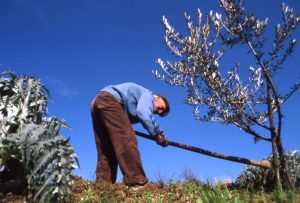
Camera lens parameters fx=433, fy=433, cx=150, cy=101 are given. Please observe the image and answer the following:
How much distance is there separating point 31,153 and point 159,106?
3.88 m

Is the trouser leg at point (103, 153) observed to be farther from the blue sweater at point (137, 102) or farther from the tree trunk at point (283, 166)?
the tree trunk at point (283, 166)

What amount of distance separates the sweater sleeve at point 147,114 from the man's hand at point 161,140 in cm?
13

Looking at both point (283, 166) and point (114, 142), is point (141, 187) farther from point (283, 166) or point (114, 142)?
point (283, 166)

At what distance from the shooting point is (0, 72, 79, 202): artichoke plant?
3.68 meters

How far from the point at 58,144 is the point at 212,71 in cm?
468

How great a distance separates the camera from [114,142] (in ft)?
22.5

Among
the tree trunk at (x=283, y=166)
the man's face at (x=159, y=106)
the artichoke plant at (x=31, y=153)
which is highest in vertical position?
the man's face at (x=159, y=106)

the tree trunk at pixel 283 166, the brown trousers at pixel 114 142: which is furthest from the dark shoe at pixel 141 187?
the tree trunk at pixel 283 166

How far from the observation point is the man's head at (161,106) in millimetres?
7473

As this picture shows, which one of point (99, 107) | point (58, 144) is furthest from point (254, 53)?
point (58, 144)

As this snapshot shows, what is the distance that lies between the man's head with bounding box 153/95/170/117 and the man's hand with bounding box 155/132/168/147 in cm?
46

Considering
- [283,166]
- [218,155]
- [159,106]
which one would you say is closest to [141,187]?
[159,106]

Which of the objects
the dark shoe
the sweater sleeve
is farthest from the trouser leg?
the dark shoe

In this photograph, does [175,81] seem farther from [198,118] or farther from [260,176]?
[260,176]
